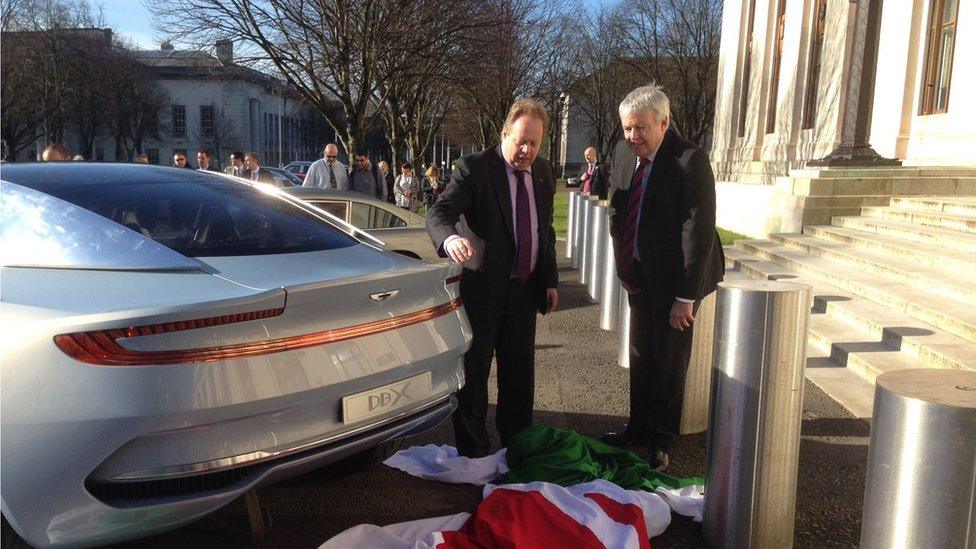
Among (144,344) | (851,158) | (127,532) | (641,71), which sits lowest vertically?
(127,532)

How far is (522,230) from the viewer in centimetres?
406

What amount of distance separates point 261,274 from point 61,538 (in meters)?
1.05

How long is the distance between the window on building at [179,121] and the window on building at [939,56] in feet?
235

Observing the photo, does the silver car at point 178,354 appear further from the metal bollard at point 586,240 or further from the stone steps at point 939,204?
the stone steps at point 939,204

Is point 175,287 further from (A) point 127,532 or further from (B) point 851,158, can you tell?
(B) point 851,158

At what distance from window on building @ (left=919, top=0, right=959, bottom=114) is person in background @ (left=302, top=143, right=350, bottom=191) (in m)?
12.0

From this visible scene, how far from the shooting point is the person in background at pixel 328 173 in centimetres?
1223

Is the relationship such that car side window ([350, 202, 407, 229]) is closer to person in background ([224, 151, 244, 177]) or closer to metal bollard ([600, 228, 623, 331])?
metal bollard ([600, 228, 623, 331])

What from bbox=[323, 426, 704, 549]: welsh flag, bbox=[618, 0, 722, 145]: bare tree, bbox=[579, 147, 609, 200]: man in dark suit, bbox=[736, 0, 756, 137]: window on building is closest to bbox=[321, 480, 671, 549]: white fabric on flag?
bbox=[323, 426, 704, 549]: welsh flag

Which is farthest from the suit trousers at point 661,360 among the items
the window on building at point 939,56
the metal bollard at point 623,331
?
the window on building at point 939,56

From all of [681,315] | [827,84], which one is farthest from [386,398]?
[827,84]

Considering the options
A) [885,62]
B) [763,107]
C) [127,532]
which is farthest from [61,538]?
[763,107]

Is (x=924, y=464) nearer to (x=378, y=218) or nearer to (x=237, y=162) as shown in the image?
(x=378, y=218)

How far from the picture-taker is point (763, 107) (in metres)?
23.2
